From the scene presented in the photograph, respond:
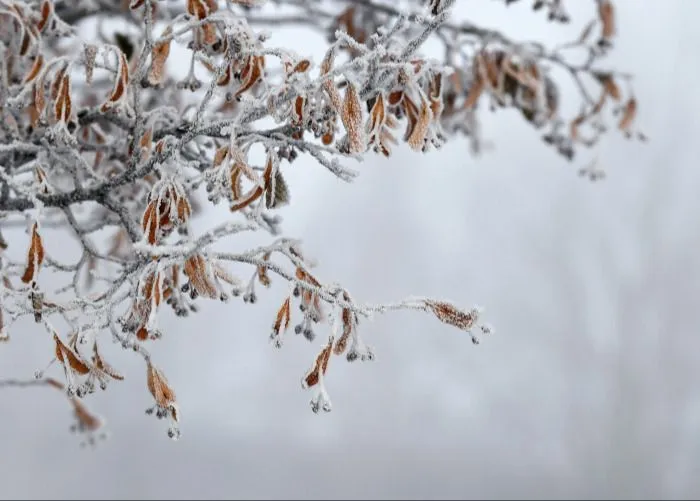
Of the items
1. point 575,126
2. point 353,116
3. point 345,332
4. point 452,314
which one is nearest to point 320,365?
point 345,332

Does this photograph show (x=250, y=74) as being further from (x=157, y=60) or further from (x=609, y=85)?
(x=609, y=85)

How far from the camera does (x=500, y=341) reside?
671 centimetres

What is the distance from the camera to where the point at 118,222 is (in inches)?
53.2

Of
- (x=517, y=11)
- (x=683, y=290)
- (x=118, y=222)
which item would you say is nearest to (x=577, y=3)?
(x=517, y=11)

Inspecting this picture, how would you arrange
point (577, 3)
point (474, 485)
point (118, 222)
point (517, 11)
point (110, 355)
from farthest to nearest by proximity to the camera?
1. point (474, 485)
2. point (110, 355)
3. point (577, 3)
4. point (517, 11)
5. point (118, 222)

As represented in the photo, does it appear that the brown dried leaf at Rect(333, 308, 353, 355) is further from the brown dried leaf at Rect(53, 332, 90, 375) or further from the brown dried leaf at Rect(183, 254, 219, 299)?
the brown dried leaf at Rect(53, 332, 90, 375)

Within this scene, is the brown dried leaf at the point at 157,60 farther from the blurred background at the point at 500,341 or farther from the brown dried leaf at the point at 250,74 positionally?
the blurred background at the point at 500,341

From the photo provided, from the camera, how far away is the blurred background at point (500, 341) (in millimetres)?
6172

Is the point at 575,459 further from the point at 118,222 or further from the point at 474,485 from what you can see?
the point at 118,222

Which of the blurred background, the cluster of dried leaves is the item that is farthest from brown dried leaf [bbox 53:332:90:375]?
the blurred background

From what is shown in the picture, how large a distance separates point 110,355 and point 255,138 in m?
4.81

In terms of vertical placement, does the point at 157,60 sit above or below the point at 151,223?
above

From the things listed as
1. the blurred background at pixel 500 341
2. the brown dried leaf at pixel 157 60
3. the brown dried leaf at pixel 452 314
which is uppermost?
the blurred background at pixel 500 341

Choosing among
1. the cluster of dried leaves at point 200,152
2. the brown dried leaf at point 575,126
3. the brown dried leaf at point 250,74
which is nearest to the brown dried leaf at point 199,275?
the cluster of dried leaves at point 200,152
